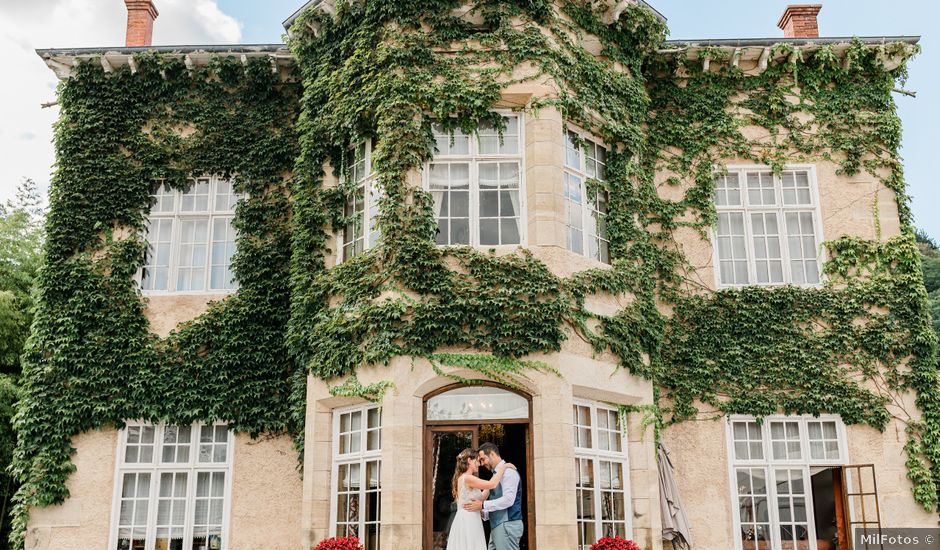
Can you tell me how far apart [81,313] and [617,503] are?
8039 mm

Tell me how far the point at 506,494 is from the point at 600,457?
1842 millimetres

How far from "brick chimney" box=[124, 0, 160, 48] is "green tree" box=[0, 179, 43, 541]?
4198mm

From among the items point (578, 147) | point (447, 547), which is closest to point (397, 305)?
point (447, 547)

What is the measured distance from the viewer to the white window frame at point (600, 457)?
33.4ft

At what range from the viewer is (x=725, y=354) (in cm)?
1177

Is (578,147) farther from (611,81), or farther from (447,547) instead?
(447,547)

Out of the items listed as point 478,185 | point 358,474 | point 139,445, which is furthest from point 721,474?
point 139,445

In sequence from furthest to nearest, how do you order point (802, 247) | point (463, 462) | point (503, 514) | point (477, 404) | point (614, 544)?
point (802, 247)
point (477, 404)
point (614, 544)
point (463, 462)
point (503, 514)

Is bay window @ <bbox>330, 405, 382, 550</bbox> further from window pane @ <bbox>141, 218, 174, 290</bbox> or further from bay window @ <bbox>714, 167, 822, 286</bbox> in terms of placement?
bay window @ <bbox>714, 167, 822, 286</bbox>

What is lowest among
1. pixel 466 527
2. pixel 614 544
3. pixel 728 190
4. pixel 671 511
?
pixel 614 544

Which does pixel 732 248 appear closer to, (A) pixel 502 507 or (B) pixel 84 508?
(A) pixel 502 507

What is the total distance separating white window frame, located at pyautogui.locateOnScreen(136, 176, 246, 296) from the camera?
1234 cm

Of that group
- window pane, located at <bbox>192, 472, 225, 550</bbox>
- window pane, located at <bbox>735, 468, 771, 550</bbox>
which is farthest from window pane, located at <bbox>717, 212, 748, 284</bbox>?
window pane, located at <bbox>192, 472, 225, 550</bbox>

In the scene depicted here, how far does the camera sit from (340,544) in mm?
9633
